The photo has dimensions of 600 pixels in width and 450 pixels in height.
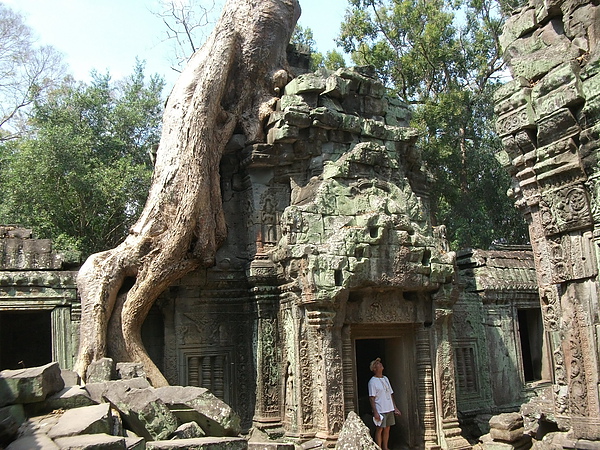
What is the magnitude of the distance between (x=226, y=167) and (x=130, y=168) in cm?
515

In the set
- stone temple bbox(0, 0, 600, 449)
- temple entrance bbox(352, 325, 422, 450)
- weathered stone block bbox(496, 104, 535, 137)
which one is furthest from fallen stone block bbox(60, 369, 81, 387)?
weathered stone block bbox(496, 104, 535, 137)

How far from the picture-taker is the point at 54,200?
46.3 feet

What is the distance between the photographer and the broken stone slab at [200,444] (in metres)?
4.79

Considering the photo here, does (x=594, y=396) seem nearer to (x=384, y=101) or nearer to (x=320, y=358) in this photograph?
(x=320, y=358)

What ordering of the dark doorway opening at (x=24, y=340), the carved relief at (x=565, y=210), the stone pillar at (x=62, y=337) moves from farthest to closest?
1. the dark doorway opening at (x=24, y=340)
2. the stone pillar at (x=62, y=337)
3. the carved relief at (x=565, y=210)

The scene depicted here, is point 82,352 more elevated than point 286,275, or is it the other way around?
point 286,275

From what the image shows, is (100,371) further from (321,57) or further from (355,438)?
(321,57)

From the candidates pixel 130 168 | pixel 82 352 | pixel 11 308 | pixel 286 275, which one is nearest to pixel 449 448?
pixel 286 275

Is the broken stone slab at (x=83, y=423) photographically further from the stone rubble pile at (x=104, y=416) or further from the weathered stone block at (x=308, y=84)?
the weathered stone block at (x=308, y=84)

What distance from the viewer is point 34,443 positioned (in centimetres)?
405

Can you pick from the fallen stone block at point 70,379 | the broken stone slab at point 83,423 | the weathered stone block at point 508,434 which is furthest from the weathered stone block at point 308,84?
the broken stone slab at point 83,423

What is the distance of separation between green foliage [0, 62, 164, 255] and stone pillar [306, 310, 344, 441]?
272 inches

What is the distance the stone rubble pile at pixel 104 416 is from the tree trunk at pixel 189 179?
159 centimetres

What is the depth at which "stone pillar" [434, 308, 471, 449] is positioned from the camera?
8.92m
